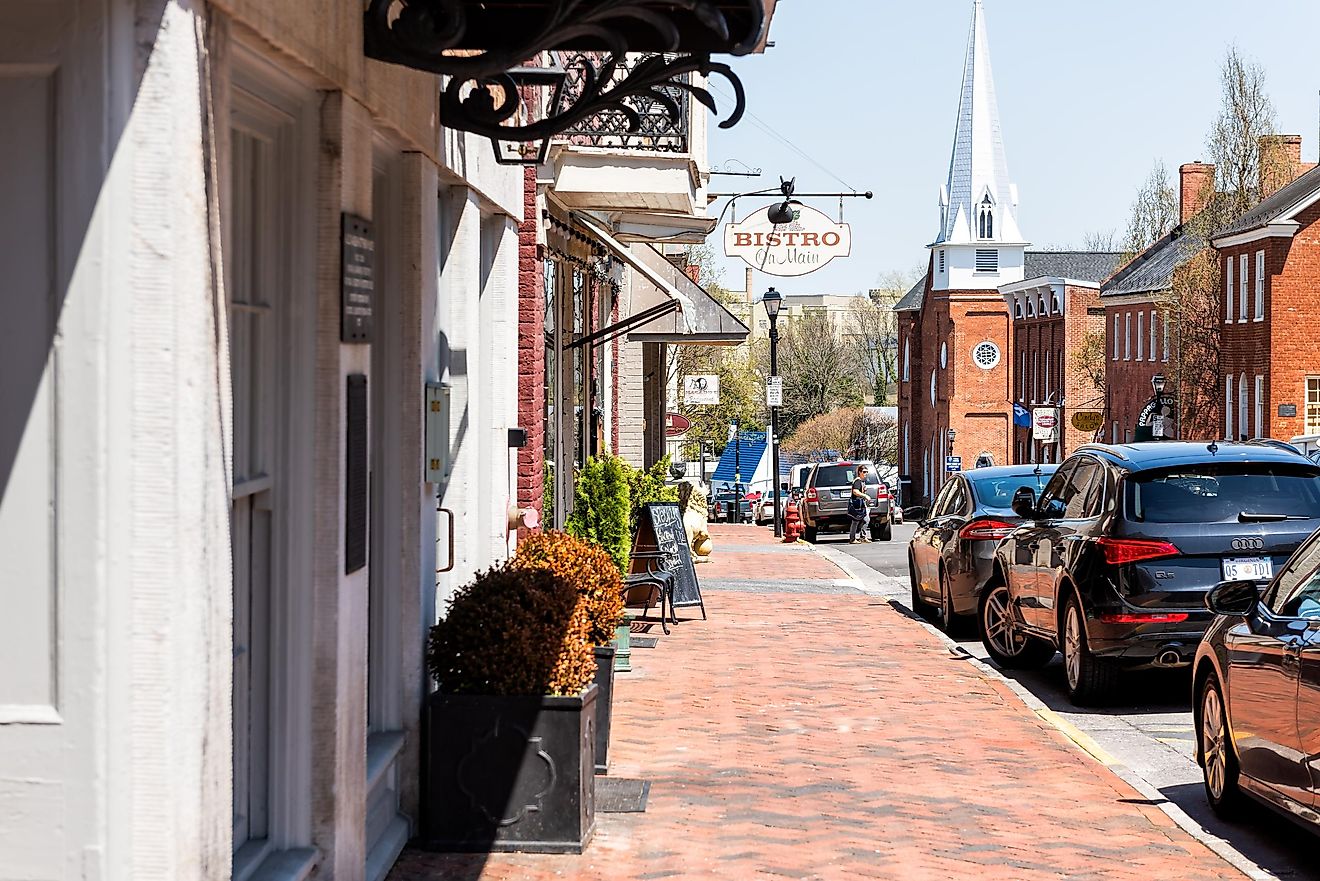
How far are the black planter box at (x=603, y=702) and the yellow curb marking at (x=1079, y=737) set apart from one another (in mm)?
2818

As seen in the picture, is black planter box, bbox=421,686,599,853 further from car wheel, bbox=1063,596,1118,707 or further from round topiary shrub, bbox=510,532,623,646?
car wheel, bbox=1063,596,1118,707

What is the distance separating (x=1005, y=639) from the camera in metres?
14.2

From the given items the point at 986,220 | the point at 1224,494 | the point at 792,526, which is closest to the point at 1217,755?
the point at 1224,494

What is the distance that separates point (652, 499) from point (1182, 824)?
9.99 meters

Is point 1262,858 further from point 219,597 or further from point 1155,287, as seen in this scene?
point 1155,287

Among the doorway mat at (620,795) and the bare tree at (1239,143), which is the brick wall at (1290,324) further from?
the doorway mat at (620,795)

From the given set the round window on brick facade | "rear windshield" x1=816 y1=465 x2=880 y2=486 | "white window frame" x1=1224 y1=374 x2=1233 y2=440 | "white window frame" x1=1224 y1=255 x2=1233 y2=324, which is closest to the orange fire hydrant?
"rear windshield" x1=816 y1=465 x2=880 y2=486

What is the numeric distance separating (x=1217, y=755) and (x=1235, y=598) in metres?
0.90

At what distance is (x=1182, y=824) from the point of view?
26.0 feet

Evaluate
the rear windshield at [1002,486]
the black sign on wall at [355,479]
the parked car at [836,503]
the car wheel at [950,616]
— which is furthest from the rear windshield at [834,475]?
the black sign on wall at [355,479]

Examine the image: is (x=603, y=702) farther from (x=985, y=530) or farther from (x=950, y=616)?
(x=950, y=616)

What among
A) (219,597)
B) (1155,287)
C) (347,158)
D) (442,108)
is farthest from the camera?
(1155,287)

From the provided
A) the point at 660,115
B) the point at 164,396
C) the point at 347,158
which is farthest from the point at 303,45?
the point at 660,115

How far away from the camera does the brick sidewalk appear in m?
6.85
